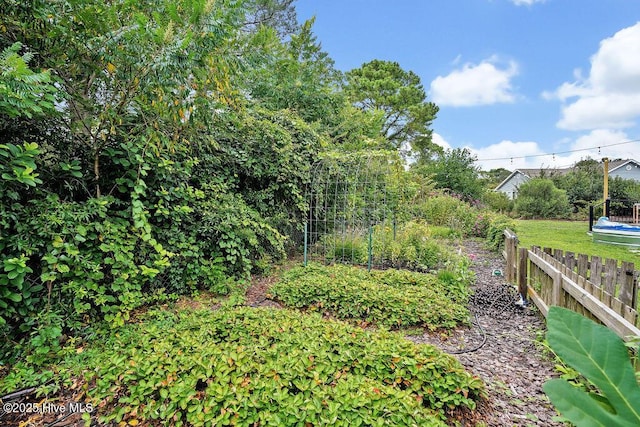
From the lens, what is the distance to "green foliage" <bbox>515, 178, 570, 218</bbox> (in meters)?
15.9

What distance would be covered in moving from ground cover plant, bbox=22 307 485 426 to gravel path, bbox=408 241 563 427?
246mm

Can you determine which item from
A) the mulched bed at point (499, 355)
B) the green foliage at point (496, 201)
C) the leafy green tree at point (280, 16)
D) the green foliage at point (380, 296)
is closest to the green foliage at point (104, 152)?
the mulched bed at point (499, 355)

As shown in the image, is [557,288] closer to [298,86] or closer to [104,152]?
[104,152]

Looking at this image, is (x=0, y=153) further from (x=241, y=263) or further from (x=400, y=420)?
(x=400, y=420)

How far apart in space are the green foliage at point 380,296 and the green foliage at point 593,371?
2.68 m

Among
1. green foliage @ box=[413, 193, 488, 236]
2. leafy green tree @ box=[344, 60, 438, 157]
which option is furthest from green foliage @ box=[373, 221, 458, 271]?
leafy green tree @ box=[344, 60, 438, 157]

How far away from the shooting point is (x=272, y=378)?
1.84 m

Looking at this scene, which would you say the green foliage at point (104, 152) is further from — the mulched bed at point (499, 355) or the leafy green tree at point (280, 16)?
the leafy green tree at point (280, 16)

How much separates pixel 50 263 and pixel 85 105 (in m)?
1.35

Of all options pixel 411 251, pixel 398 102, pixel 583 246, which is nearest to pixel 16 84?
pixel 411 251

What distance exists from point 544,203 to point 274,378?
1838 cm

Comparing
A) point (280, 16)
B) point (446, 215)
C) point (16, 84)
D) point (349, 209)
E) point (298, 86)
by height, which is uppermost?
point (280, 16)

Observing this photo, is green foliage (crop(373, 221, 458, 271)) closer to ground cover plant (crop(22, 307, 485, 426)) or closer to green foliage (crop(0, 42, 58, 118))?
ground cover plant (crop(22, 307, 485, 426))

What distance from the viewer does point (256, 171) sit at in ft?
14.8
